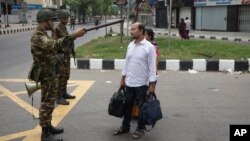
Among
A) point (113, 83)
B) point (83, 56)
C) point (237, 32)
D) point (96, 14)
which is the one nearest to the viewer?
point (113, 83)

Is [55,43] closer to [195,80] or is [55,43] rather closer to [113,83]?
[113,83]

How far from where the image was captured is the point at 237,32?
31172mm

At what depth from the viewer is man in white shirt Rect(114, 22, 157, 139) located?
5648 mm

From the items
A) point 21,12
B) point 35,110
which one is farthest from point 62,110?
point 21,12

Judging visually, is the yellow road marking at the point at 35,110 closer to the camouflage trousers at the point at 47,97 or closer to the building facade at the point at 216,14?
the camouflage trousers at the point at 47,97

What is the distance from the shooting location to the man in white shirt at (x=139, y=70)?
222 inches

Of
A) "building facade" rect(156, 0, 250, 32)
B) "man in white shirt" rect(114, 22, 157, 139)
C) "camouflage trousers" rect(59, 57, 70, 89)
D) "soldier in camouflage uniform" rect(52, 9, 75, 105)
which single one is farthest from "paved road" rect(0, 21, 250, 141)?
"building facade" rect(156, 0, 250, 32)

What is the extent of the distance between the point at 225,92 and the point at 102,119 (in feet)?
10.5

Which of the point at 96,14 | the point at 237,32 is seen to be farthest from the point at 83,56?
the point at 96,14

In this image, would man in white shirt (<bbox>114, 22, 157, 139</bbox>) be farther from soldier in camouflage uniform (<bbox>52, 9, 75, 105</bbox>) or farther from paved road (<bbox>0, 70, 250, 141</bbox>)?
soldier in camouflage uniform (<bbox>52, 9, 75, 105</bbox>)

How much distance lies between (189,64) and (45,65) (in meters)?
7.10

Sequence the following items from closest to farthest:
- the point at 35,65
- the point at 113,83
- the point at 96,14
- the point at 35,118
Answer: the point at 35,65 < the point at 35,118 < the point at 113,83 < the point at 96,14

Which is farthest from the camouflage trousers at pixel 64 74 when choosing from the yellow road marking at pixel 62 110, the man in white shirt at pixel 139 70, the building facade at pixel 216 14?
the building facade at pixel 216 14

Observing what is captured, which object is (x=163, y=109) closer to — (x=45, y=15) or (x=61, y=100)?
(x=61, y=100)
